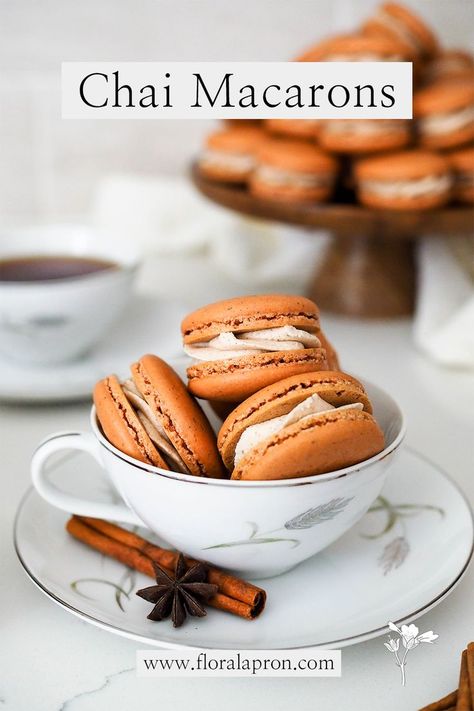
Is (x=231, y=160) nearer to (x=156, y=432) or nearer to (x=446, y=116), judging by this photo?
(x=446, y=116)

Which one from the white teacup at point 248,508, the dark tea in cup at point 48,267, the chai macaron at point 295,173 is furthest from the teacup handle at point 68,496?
the chai macaron at point 295,173

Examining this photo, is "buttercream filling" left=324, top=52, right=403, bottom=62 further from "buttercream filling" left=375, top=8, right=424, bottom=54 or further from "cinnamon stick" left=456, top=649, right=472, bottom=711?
"cinnamon stick" left=456, top=649, right=472, bottom=711

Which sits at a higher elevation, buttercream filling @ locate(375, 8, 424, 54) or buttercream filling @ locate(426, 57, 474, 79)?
buttercream filling @ locate(375, 8, 424, 54)

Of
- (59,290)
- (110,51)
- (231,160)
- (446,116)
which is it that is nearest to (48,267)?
(59,290)

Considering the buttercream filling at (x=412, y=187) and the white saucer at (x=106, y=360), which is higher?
the buttercream filling at (x=412, y=187)

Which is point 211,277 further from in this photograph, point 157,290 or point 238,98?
point 238,98

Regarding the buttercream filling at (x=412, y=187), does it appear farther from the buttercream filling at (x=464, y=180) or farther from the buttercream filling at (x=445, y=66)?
the buttercream filling at (x=445, y=66)

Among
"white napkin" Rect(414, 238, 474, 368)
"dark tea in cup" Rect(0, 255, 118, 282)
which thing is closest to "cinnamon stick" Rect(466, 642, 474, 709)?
"white napkin" Rect(414, 238, 474, 368)
